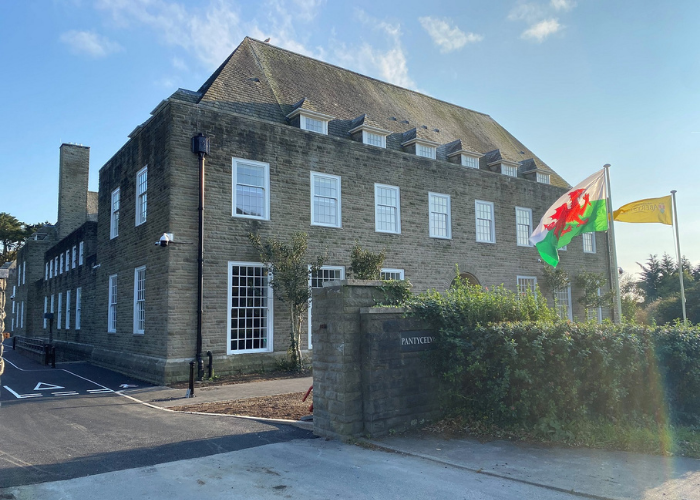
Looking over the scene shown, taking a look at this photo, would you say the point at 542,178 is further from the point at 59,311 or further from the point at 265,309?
the point at 59,311

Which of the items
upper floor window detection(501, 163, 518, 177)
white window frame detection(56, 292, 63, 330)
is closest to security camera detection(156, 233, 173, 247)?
upper floor window detection(501, 163, 518, 177)

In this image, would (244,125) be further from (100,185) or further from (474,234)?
(474,234)

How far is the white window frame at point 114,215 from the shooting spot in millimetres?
20172

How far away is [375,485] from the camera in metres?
5.61

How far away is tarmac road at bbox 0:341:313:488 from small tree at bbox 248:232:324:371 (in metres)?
5.34

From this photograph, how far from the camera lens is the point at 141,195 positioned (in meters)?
17.7

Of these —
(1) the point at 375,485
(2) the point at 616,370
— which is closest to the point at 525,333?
(2) the point at 616,370

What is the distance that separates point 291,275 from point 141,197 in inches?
244

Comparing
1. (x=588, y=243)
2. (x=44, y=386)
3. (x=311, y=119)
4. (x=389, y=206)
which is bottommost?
(x=44, y=386)

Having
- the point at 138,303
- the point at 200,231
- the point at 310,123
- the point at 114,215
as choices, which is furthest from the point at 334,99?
the point at 138,303

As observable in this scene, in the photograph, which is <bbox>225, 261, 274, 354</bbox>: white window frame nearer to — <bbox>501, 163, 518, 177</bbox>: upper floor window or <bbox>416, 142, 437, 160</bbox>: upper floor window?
<bbox>416, 142, 437, 160</bbox>: upper floor window

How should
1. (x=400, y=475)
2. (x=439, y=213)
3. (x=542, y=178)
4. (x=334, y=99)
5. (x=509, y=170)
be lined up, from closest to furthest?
(x=400, y=475), (x=439, y=213), (x=334, y=99), (x=509, y=170), (x=542, y=178)

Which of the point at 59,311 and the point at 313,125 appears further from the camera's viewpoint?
the point at 59,311

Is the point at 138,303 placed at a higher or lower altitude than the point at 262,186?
lower
